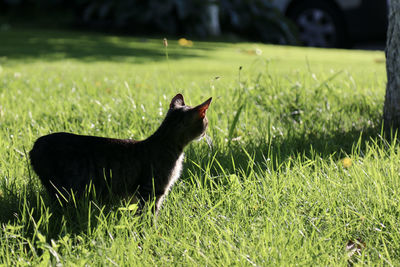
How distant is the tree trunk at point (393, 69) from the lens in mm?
4078

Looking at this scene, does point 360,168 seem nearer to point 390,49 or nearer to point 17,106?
point 390,49

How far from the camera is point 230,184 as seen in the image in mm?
3004

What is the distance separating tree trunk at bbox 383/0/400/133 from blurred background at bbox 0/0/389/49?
8454mm

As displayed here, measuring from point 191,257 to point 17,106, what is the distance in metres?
3.34

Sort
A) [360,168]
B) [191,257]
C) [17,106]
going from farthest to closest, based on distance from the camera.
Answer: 1. [17,106]
2. [360,168]
3. [191,257]

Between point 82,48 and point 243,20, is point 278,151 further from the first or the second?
point 243,20

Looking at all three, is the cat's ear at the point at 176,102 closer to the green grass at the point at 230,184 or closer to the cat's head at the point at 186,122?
the cat's head at the point at 186,122

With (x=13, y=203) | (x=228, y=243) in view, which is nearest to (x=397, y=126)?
(x=228, y=243)

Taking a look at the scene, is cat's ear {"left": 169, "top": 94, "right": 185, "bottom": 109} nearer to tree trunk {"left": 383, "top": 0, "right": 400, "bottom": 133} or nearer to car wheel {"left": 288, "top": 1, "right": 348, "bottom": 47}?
tree trunk {"left": 383, "top": 0, "right": 400, "bottom": 133}

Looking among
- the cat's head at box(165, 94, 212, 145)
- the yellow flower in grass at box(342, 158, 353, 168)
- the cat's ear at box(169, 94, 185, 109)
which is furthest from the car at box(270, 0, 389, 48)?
the cat's head at box(165, 94, 212, 145)

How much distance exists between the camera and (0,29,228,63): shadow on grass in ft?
31.9

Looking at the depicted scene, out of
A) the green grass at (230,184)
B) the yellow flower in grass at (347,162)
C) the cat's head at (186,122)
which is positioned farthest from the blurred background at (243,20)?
the cat's head at (186,122)

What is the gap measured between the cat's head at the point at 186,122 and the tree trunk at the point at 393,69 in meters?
1.95

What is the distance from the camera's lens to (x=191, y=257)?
2377 mm
